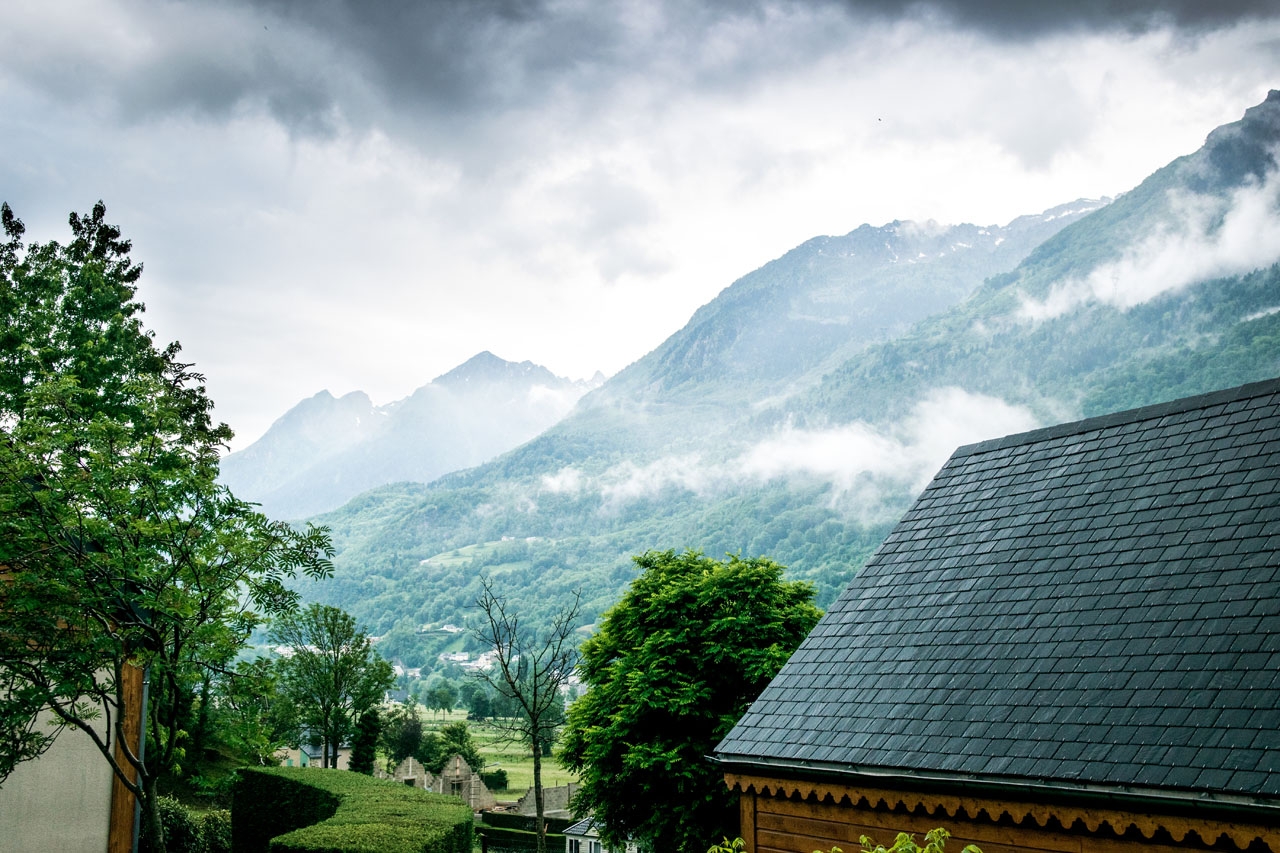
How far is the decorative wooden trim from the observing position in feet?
25.0

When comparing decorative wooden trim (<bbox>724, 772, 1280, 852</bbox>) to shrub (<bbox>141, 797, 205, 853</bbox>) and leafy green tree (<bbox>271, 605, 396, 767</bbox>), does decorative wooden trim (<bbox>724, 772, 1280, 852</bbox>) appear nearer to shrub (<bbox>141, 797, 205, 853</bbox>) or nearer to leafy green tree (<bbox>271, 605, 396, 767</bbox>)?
shrub (<bbox>141, 797, 205, 853</bbox>)

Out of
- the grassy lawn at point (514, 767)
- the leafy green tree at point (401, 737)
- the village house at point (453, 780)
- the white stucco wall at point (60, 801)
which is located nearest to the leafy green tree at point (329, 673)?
the grassy lawn at point (514, 767)

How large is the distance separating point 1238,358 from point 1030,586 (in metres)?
222

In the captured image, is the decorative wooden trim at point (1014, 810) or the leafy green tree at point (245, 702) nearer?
the decorative wooden trim at point (1014, 810)

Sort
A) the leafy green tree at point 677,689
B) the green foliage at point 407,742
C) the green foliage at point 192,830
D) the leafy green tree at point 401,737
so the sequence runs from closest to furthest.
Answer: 1. the leafy green tree at point 677,689
2. the green foliage at point 192,830
3. the leafy green tree at point 401,737
4. the green foliage at point 407,742

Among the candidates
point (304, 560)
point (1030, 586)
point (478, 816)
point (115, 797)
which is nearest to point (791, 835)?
point (1030, 586)

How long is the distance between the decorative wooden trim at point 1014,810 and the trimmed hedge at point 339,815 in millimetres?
8159

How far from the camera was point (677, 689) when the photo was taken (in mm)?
21422

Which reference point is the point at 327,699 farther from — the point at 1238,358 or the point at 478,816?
the point at 1238,358

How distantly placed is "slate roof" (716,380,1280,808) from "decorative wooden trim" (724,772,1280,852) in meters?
0.27

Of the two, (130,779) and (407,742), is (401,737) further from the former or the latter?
(130,779)

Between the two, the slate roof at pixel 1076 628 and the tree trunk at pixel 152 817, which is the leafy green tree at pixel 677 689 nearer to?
the slate roof at pixel 1076 628

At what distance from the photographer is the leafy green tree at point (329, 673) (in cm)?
4556

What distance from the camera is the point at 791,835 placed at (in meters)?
11.0
